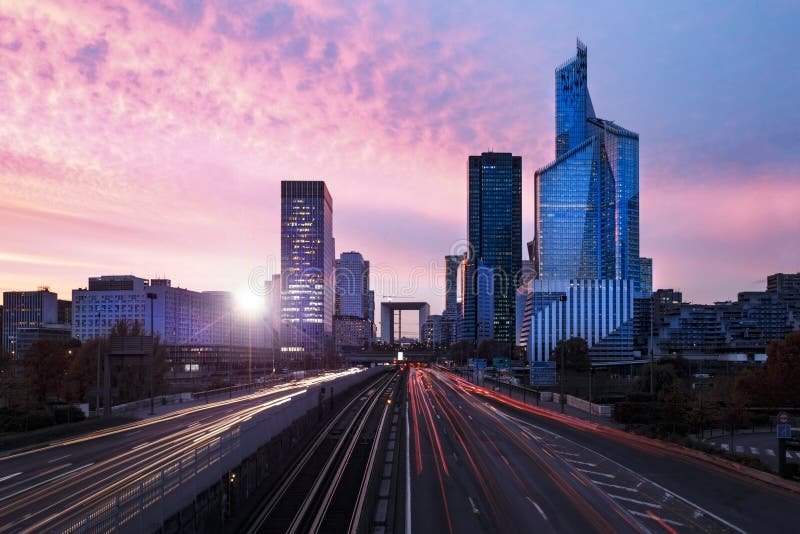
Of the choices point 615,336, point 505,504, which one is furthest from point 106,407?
point 615,336

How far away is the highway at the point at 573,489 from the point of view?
1933 cm

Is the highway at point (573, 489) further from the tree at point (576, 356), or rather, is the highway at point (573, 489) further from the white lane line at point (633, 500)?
the tree at point (576, 356)

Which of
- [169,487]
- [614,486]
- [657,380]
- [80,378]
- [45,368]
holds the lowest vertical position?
[657,380]

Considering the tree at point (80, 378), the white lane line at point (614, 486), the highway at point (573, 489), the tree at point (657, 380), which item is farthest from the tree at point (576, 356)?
the white lane line at point (614, 486)

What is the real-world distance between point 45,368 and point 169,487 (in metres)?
70.7

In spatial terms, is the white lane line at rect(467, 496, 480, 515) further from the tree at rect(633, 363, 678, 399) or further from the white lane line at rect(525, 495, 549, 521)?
the tree at rect(633, 363, 678, 399)

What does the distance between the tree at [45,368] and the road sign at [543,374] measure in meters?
60.9

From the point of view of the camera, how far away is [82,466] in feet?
81.4

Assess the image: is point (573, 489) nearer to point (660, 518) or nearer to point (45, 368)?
point (660, 518)

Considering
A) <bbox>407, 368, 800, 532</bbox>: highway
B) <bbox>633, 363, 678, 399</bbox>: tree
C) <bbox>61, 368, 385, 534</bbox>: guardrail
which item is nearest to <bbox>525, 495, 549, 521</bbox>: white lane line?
<bbox>407, 368, 800, 532</bbox>: highway

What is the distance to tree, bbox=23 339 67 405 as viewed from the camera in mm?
71750

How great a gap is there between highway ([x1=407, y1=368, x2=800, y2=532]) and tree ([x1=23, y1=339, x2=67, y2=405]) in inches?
2203

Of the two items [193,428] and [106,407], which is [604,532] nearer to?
[193,428]

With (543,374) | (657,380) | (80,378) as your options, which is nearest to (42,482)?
(80,378)
